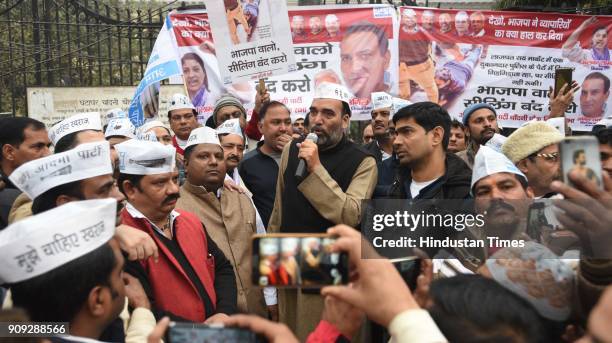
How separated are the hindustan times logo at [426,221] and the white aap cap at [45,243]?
1.48 m

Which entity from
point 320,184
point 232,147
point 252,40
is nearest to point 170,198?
point 320,184

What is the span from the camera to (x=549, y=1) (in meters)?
10.8

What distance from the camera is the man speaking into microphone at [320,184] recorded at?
4070 millimetres

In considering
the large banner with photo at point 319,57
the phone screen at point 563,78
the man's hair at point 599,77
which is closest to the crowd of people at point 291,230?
the phone screen at point 563,78

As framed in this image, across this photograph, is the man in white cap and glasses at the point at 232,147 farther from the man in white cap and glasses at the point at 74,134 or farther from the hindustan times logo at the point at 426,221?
the hindustan times logo at the point at 426,221

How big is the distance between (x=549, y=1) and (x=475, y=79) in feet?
10.4

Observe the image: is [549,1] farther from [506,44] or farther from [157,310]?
[157,310]

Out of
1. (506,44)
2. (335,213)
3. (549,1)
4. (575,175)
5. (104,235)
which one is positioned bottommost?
(335,213)

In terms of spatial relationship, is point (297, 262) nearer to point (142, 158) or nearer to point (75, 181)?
point (75, 181)

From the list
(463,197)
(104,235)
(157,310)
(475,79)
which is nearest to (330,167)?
(463,197)

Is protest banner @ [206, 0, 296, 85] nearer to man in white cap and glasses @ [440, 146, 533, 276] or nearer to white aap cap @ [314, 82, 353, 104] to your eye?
white aap cap @ [314, 82, 353, 104]

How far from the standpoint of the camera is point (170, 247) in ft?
11.1

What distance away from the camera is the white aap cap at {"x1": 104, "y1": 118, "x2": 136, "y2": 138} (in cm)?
→ 568

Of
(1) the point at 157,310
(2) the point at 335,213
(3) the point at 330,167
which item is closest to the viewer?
(1) the point at 157,310
